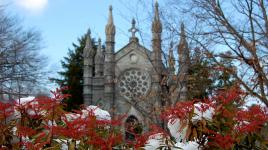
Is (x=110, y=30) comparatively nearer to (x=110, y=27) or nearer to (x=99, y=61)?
(x=110, y=27)

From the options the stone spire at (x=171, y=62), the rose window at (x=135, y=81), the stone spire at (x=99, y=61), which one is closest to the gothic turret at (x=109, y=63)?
the stone spire at (x=99, y=61)

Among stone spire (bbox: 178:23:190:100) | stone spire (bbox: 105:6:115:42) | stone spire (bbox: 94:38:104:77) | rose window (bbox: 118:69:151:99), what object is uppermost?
stone spire (bbox: 105:6:115:42)

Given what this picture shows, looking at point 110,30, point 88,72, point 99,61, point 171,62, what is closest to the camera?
point 171,62

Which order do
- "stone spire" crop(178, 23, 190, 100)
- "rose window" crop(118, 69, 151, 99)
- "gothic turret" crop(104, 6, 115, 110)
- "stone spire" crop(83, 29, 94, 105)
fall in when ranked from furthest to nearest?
"stone spire" crop(83, 29, 94, 105)
"rose window" crop(118, 69, 151, 99)
"gothic turret" crop(104, 6, 115, 110)
"stone spire" crop(178, 23, 190, 100)

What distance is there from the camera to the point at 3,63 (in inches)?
786

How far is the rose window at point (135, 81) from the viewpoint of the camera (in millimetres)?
43497

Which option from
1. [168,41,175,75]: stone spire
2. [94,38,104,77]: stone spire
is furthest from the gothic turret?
[168,41,175,75]: stone spire

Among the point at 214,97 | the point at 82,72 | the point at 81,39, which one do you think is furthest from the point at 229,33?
the point at 81,39

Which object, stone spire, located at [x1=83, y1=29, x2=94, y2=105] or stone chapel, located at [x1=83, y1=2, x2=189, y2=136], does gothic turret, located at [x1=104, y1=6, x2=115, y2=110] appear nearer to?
stone chapel, located at [x1=83, y1=2, x2=189, y2=136]

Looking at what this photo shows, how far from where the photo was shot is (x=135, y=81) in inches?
1735

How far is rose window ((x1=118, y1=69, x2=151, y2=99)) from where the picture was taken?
43497 mm

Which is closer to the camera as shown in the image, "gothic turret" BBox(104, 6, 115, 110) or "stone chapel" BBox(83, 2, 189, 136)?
"stone chapel" BBox(83, 2, 189, 136)

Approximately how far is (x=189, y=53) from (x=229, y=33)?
264cm

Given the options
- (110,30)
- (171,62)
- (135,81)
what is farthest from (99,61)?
(171,62)
